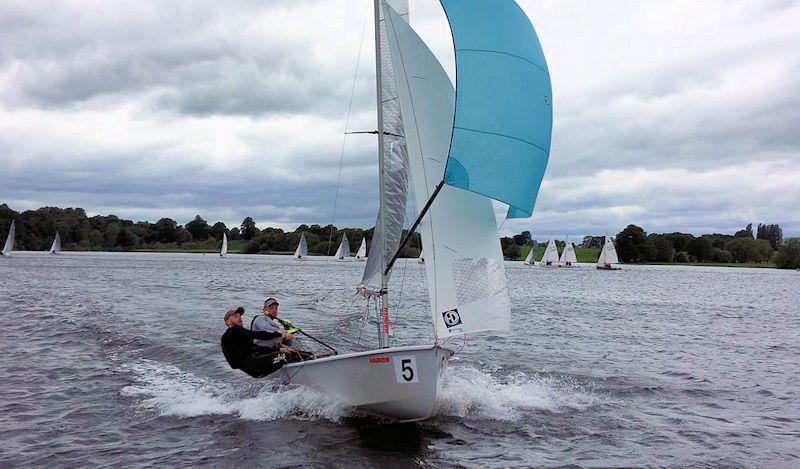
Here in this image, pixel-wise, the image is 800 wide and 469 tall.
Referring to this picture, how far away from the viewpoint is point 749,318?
30.6 metres

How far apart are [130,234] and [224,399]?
15205 centimetres

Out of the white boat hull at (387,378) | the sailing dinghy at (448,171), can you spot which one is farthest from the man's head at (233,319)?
the white boat hull at (387,378)

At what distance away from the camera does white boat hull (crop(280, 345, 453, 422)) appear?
9.39 meters

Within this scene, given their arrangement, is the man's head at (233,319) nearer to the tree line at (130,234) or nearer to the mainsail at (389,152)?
the mainsail at (389,152)

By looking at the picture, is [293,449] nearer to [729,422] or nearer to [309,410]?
[309,410]

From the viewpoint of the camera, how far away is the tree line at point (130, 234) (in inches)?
5408

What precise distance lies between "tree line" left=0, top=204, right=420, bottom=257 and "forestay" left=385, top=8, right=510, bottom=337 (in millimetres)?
109269

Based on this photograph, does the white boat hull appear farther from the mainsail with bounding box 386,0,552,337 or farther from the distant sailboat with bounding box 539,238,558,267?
the distant sailboat with bounding box 539,238,558,267

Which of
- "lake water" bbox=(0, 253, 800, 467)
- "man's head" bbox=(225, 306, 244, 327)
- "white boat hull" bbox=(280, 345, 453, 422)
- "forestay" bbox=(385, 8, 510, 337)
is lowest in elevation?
"lake water" bbox=(0, 253, 800, 467)

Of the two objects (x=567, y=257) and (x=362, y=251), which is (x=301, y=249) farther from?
(x=567, y=257)

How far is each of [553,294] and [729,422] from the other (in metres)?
31.8

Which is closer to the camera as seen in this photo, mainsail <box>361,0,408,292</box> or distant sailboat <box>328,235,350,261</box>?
mainsail <box>361,0,408,292</box>

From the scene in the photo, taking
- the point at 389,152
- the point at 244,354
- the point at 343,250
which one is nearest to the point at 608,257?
the point at 343,250

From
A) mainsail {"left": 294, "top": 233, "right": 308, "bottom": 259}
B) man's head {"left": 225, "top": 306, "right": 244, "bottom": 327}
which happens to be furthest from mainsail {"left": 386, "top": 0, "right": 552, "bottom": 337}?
mainsail {"left": 294, "top": 233, "right": 308, "bottom": 259}
